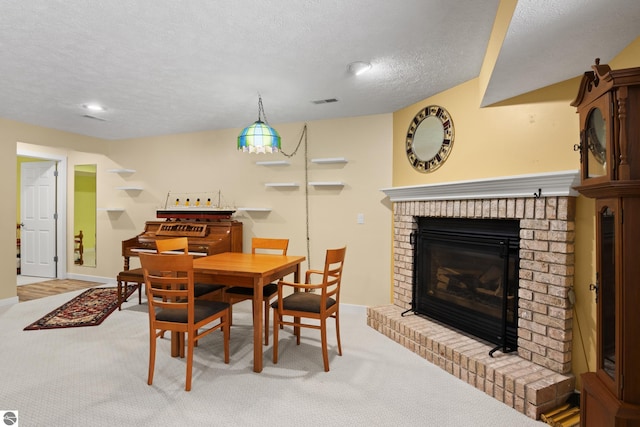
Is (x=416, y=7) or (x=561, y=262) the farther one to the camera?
(x=561, y=262)

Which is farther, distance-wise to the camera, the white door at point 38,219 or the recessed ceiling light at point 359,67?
the white door at point 38,219

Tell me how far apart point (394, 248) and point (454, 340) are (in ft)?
4.31

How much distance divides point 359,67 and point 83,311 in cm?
412

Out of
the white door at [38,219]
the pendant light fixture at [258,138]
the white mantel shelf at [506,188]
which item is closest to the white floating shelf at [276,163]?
the pendant light fixture at [258,138]

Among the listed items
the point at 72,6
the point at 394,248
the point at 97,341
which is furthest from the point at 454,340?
the point at 72,6

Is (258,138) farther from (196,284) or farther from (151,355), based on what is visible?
(151,355)

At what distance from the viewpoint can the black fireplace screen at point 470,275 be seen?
268 cm

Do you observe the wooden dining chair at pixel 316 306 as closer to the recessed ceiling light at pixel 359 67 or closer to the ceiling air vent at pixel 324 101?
the recessed ceiling light at pixel 359 67

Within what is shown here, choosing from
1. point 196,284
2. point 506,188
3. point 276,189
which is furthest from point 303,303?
point 276,189

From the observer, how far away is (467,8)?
1999 mm

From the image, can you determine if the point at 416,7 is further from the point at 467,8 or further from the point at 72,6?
the point at 72,6

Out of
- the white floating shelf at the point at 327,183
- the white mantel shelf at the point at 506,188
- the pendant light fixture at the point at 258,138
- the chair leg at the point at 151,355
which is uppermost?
the pendant light fixture at the point at 258,138

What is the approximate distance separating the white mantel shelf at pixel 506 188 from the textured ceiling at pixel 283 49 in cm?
69

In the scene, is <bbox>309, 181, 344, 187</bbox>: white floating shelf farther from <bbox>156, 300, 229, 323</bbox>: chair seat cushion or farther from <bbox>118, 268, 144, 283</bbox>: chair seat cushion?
<bbox>118, 268, 144, 283</bbox>: chair seat cushion
